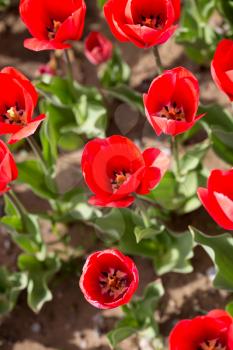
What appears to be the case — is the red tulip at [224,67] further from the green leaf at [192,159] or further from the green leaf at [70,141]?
the green leaf at [70,141]

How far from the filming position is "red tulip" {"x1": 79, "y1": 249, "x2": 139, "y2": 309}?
1.66m

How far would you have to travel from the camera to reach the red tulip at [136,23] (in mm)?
1838

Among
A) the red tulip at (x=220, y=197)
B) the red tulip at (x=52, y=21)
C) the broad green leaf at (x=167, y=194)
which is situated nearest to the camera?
the red tulip at (x=220, y=197)

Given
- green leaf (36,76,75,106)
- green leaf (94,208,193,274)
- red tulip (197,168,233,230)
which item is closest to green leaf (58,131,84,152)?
green leaf (36,76,75,106)

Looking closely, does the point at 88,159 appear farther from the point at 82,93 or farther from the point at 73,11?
the point at 82,93

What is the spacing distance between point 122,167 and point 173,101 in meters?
0.26

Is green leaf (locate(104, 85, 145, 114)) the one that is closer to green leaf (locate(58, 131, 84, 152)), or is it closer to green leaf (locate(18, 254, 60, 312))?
green leaf (locate(58, 131, 84, 152))

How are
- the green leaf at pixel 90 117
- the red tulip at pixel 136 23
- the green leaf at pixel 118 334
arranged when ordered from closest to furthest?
the red tulip at pixel 136 23 → the green leaf at pixel 118 334 → the green leaf at pixel 90 117

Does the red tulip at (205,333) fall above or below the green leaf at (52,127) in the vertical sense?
below

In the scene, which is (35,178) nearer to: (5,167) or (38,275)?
(38,275)

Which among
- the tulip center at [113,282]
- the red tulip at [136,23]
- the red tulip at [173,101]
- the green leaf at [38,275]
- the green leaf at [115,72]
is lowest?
the green leaf at [38,275]

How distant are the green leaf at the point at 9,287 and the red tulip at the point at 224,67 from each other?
3.55ft

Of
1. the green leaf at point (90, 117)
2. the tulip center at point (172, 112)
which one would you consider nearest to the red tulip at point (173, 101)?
the tulip center at point (172, 112)

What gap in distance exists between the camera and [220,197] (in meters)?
1.62
